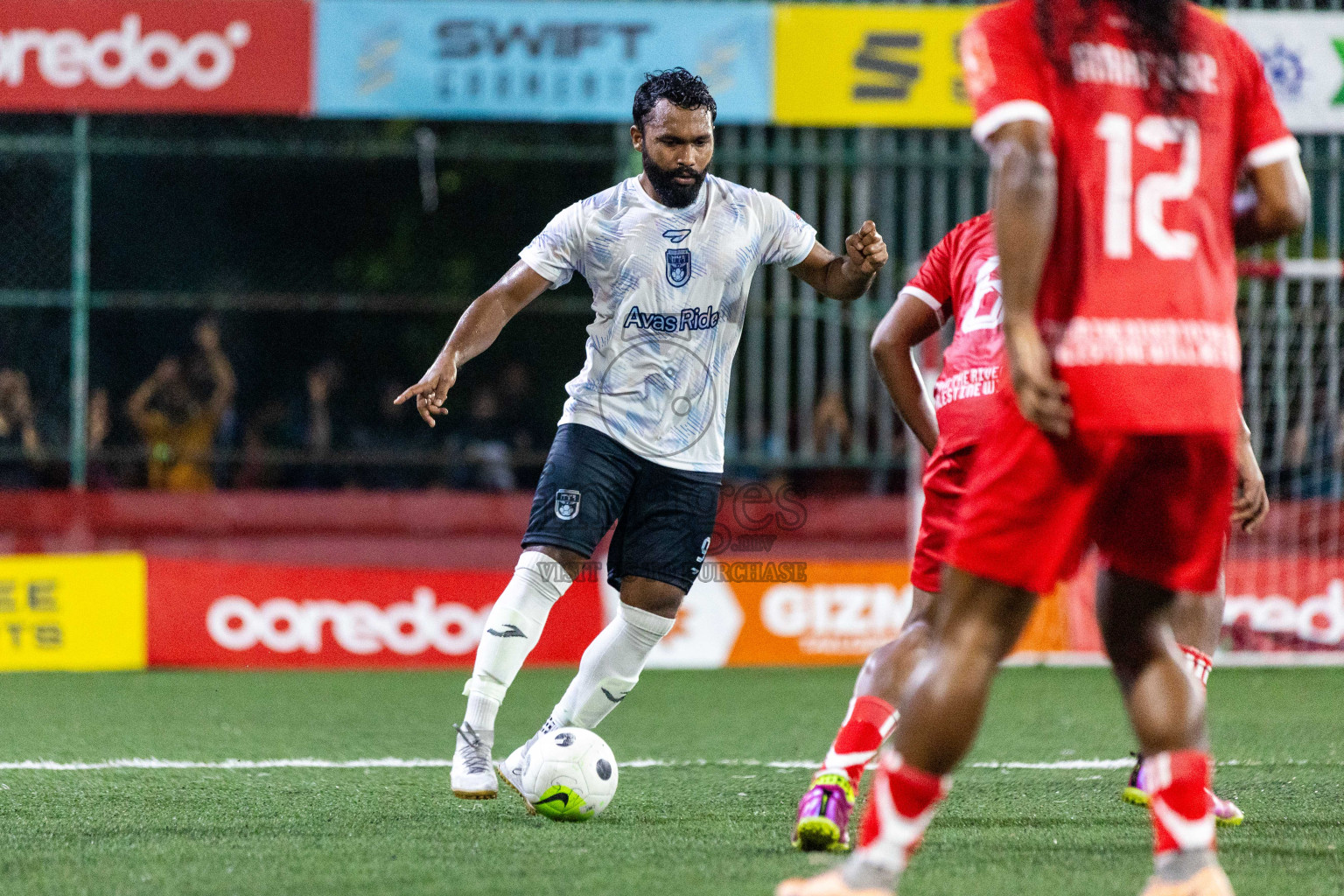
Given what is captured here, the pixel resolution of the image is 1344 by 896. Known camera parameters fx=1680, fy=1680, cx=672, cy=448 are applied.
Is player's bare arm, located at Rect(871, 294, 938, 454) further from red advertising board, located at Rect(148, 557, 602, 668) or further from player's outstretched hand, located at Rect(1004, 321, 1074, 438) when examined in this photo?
red advertising board, located at Rect(148, 557, 602, 668)

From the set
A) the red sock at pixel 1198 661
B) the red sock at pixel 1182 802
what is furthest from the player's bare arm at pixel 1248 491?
the red sock at pixel 1182 802

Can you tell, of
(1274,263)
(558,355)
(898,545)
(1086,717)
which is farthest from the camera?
(558,355)

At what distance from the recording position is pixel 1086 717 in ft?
26.6

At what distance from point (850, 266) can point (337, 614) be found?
6.52 metres

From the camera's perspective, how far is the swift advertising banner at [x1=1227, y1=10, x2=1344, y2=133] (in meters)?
12.3

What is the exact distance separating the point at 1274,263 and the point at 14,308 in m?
9.72

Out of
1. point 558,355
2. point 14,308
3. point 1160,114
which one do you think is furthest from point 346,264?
point 1160,114

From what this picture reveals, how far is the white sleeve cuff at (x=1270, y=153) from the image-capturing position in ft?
11.2

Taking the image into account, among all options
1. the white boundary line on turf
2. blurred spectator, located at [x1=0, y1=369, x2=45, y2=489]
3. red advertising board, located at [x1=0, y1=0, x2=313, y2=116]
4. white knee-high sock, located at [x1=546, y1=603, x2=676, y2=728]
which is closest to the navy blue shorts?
white knee-high sock, located at [x1=546, y1=603, x2=676, y2=728]

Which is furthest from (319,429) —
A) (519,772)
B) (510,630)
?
(519,772)

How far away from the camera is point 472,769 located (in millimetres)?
5262

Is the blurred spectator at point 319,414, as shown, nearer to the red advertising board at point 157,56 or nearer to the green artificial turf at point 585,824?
the red advertising board at point 157,56

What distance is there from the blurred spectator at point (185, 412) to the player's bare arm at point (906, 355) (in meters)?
8.37

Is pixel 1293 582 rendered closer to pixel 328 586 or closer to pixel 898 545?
pixel 898 545
